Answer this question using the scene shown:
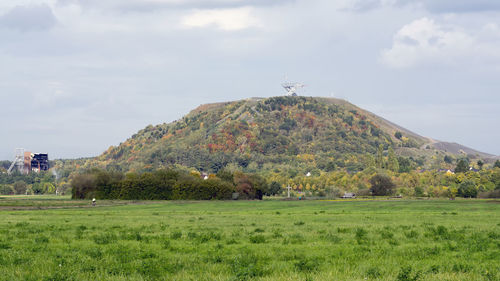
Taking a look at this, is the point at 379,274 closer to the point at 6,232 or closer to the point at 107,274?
the point at 107,274

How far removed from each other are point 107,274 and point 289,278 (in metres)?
5.91

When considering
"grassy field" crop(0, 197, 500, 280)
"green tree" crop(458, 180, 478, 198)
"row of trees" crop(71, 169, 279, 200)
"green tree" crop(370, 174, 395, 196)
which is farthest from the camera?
"green tree" crop(370, 174, 395, 196)

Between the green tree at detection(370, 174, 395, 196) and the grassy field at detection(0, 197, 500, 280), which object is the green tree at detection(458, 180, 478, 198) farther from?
the grassy field at detection(0, 197, 500, 280)

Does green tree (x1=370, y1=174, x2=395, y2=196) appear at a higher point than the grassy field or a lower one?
higher

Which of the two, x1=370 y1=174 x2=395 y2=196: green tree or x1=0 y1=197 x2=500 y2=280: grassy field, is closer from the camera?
x1=0 y1=197 x2=500 y2=280: grassy field

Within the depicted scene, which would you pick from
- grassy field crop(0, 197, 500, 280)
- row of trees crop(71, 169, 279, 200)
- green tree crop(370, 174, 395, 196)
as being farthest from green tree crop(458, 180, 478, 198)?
grassy field crop(0, 197, 500, 280)

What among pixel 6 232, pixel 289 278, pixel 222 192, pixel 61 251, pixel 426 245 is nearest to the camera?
pixel 289 278

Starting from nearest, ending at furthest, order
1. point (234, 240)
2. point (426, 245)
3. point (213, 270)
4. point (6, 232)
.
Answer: point (213, 270)
point (426, 245)
point (234, 240)
point (6, 232)

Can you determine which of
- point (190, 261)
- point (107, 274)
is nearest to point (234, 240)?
point (190, 261)

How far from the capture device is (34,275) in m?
18.7

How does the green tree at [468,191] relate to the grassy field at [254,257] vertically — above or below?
above

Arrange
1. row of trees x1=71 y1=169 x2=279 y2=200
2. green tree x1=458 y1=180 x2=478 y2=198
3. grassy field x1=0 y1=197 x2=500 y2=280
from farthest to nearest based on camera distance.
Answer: green tree x1=458 y1=180 x2=478 y2=198
row of trees x1=71 y1=169 x2=279 y2=200
grassy field x1=0 y1=197 x2=500 y2=280

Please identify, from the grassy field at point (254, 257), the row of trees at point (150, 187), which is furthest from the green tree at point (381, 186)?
the grassy field at point (254, 257)

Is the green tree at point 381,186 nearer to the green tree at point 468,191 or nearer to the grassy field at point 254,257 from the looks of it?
the green tree at point 468,191
